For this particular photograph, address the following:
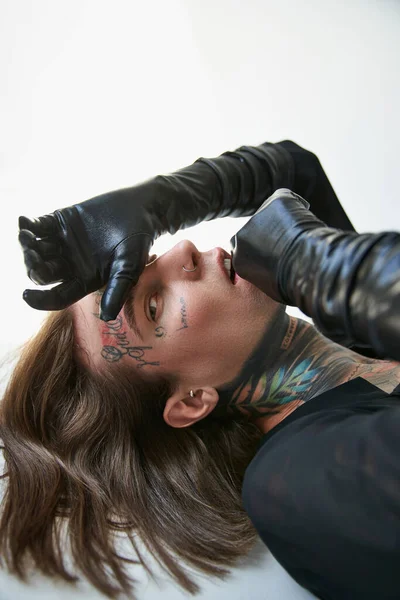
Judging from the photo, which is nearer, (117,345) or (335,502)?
(335,502)

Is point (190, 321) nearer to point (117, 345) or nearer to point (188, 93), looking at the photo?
point (117, 345)

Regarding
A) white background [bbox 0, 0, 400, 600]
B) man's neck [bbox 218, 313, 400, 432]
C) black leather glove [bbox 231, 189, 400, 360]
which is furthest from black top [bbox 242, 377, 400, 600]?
white background [bbox 0, 0, 400, 600]

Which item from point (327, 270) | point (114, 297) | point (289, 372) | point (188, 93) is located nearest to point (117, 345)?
point (114, 297)

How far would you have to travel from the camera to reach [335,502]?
0.87 m

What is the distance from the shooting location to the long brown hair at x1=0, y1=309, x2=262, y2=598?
3.93 ft

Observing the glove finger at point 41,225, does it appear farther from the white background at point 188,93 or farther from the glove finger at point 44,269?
the white background at point 188,93

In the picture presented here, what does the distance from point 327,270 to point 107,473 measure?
2.70ft

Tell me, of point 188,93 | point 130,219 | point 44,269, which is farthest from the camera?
point 188,93

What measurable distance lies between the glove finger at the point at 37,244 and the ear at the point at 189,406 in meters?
0.45

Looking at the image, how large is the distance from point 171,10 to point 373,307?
1.69m

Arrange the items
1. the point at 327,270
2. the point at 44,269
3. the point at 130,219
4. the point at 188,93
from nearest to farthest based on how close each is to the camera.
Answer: the point at 327,270 → the point at 44,269 → the point at 130,219 → the point at 188,93

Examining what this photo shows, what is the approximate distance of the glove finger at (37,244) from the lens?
3.78ft

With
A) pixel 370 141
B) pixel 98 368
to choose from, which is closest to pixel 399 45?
pixel 370 141

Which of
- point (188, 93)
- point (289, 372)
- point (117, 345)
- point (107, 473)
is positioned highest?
point (188, 93)
